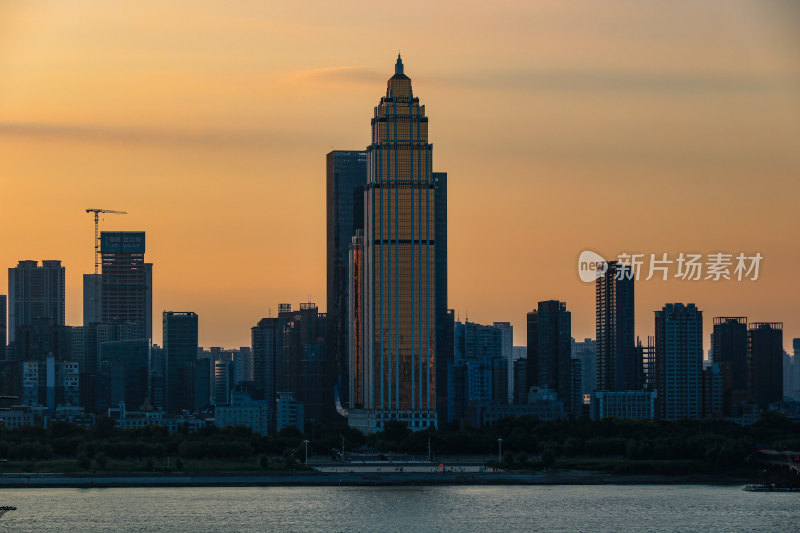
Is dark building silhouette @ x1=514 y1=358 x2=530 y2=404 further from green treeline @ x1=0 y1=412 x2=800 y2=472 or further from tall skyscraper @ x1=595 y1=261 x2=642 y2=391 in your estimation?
green treeline @ x1=0 y1=412 x2=800 y2=472

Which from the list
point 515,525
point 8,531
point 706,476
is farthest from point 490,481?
point 8,531

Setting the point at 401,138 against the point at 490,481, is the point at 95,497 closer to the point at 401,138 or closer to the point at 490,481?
the point at 490,481

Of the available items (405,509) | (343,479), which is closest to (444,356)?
(343,479)

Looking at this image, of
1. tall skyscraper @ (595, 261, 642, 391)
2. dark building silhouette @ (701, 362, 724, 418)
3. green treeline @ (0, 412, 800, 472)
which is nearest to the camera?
green treeline @ (0, 412, 800, 472)

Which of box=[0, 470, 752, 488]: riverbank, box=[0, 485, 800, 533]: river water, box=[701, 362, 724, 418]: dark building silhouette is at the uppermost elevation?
box=[701, 362, 724, 418]: dark building silhouette

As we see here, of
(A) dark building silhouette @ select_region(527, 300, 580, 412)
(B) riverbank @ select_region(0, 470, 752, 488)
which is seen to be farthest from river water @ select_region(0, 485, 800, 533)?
(A) dark building silhouette @ select_region(527, 300, 580, 412)

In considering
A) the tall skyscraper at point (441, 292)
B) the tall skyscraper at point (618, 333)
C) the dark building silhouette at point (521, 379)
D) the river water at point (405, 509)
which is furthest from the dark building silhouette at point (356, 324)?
the river water at point (405, 509)

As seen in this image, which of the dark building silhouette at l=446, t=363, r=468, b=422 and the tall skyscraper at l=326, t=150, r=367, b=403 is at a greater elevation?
the tall skyscraper at l=326, t=150, r=367, b=403

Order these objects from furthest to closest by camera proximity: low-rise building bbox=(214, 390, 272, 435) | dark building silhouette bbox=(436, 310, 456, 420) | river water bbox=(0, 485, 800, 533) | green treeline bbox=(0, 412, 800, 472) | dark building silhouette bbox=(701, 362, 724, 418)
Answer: dark building silhouette bbox=(701, 362, 724, 418) < dark building silhouette bbox=(436, 310, 456, 420) < low-rise building bbox=(214, 390, 272, 435) < green treeline bbox=(0, 412, 800, 472) < river water bbox=(0, 485, 800, 533)
